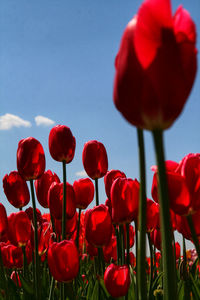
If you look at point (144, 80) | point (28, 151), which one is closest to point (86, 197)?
point (28, 151)

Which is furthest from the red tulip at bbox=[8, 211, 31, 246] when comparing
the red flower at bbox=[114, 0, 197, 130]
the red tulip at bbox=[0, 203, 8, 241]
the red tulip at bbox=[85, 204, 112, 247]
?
the red flower at bbox=[114, 0, 197, 130]

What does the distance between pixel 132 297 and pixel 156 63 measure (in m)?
1.82

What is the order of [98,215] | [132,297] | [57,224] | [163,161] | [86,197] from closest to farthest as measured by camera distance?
[163,161], [98,215], [132,297], [57,224], [86,197]

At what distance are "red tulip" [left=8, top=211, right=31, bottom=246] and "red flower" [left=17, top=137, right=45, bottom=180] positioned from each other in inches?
15.3

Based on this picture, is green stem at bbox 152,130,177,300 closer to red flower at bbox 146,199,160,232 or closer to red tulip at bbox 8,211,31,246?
red flower at bbox 146,199,160,232

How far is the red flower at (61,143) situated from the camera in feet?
7.57

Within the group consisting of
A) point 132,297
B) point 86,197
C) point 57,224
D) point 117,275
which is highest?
point 86,197

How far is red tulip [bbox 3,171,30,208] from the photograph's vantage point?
261cm

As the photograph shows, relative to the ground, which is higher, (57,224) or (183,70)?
(183,70)

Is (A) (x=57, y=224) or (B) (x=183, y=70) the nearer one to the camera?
(B) (x=183, y=70)

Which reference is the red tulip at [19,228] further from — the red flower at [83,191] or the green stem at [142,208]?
the green stem at [142,208]

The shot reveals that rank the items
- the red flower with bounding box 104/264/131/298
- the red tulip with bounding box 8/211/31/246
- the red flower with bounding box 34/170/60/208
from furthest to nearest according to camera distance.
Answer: the red flower with bounding box 34/170/60/208 → the red tulip with bounding box 8/211/31/246 → the red flower with bounding box 104/264/131/298

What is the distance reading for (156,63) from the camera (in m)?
0.73

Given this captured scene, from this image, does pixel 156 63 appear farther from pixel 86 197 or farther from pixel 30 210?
pixel 30 210
